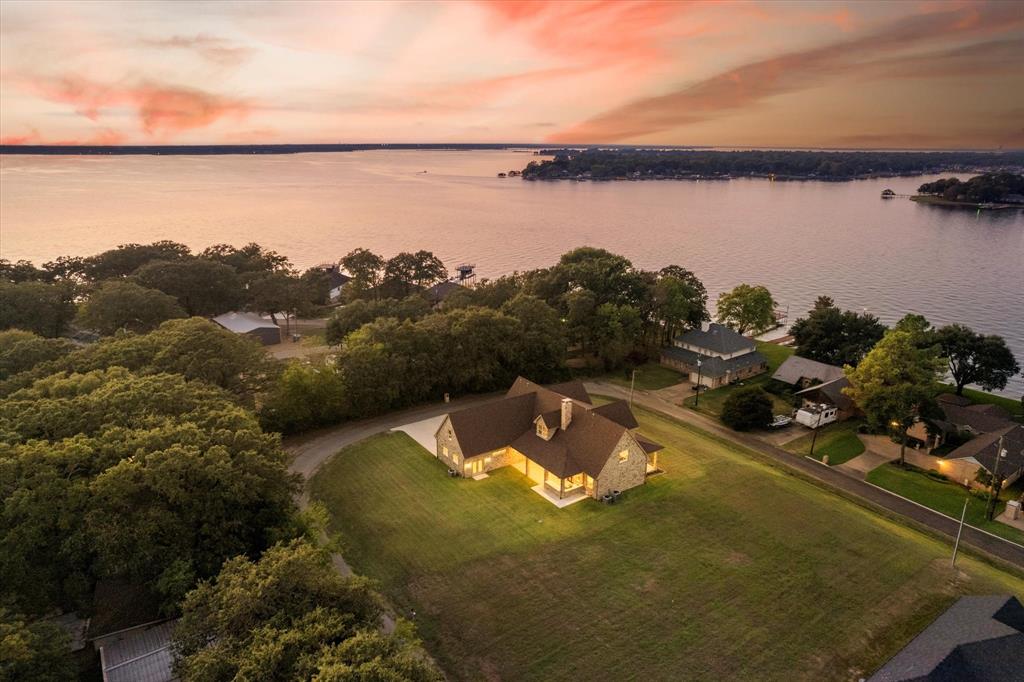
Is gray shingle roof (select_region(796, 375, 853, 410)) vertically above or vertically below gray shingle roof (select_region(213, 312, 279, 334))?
below

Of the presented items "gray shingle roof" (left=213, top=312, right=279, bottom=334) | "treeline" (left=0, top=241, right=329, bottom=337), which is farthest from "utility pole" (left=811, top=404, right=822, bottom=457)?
"treeline" (left=0, top=241, right=329, bottom=337)

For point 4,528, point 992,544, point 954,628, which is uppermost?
point 4,528

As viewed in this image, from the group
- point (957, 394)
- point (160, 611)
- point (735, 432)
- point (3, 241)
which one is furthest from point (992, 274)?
point (3, 241)

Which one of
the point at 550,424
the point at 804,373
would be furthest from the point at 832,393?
the point at 550,424

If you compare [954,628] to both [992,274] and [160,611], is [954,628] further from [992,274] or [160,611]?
[992,274]

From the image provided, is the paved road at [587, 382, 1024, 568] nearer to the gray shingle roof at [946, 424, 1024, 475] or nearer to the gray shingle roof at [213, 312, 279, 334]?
the gray shingle roof at [946, 424, 1024, 475]
